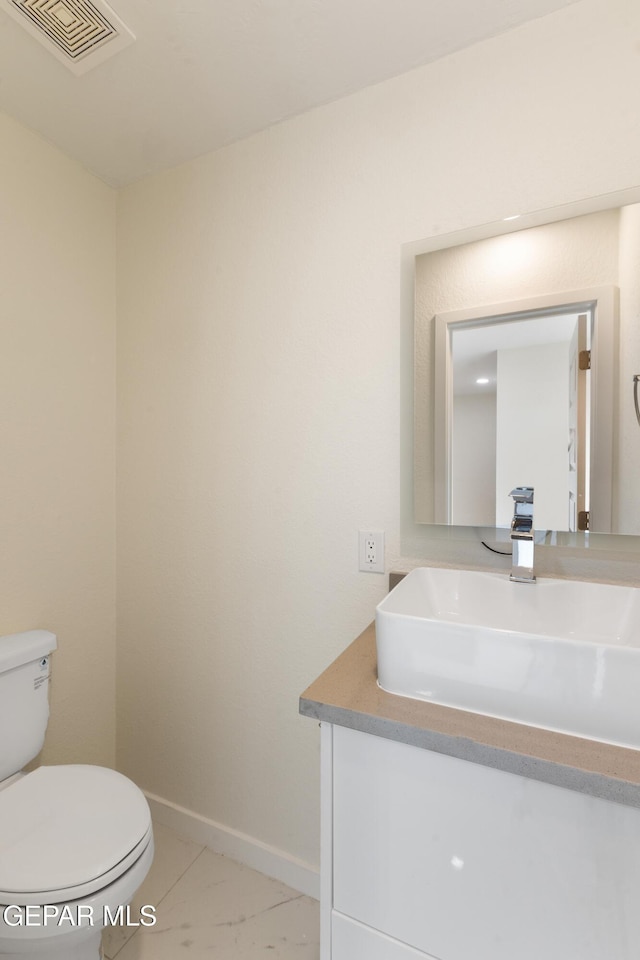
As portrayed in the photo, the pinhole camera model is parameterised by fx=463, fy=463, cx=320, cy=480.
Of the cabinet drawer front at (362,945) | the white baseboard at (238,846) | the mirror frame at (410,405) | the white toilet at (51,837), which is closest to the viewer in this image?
the cabinet drawer front at (362,945)

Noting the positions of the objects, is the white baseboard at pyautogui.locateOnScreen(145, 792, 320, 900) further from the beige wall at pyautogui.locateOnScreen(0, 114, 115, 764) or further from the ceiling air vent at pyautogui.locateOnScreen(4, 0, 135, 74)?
the ceiling air vent at pyautogui.locateOnScreen(4, 0, 135, 74)

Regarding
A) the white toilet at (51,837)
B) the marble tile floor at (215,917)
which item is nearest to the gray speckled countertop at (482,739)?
the white toilet at (51,837)

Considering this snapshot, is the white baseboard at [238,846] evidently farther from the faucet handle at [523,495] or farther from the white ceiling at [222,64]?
the white ceiling at [222,64]

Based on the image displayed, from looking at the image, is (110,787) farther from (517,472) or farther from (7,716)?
(517,472)

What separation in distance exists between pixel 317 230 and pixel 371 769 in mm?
1377

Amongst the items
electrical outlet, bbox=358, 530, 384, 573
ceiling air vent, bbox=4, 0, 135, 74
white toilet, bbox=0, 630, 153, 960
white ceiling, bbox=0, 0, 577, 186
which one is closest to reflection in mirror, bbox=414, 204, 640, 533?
electrical outlet, bbox=358, 530, 384, 573

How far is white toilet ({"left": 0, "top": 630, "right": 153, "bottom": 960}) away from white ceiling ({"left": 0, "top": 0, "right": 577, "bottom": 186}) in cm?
162

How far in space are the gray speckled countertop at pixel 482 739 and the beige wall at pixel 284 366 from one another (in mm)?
535

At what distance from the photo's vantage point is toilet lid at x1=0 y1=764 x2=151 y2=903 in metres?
0.94

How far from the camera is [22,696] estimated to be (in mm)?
1352

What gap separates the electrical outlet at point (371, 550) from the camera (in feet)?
4.28

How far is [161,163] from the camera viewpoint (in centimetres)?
164

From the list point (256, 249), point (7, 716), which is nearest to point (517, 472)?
point (256, 249)

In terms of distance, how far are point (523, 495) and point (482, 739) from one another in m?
0.60
